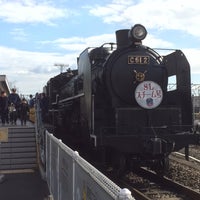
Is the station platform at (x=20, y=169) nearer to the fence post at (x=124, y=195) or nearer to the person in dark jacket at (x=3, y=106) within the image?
the person in dark jacket at (x=3, y=106)

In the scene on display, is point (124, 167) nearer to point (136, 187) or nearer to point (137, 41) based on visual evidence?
point (136, 187)

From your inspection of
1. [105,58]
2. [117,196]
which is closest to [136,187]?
[105,58]

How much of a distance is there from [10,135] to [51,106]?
5.67 metres

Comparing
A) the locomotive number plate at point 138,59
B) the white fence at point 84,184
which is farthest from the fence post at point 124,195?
the locomotive number plate at point 138,59

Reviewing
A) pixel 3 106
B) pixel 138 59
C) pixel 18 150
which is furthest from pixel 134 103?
pixel 3 106

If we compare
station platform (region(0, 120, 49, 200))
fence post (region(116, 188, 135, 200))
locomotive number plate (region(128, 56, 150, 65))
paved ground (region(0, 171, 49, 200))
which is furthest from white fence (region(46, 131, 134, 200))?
locomotive number plate (region(128, 56, 150, 65))

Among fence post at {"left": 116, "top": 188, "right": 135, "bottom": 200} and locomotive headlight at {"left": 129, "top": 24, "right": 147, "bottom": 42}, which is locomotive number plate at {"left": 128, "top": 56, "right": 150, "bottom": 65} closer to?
locomotive headlight at {"left": 129, "top": 24, "right": 147, "bottom": 42}

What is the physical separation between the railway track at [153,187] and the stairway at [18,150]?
3.68m

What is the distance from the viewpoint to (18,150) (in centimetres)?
1484

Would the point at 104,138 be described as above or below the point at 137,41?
below

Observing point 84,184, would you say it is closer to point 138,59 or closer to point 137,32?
point 138,59

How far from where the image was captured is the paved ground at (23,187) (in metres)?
9.49

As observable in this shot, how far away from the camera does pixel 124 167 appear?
1086cm

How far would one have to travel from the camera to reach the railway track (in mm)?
9422
